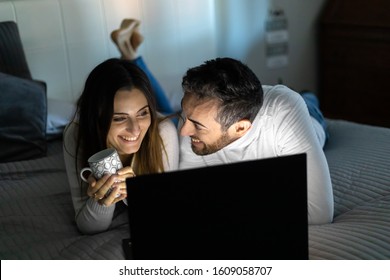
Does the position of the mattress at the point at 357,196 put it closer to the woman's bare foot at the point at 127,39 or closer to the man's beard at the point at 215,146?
the man's beard at the point at 215,146

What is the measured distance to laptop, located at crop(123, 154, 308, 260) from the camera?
0.90 meters

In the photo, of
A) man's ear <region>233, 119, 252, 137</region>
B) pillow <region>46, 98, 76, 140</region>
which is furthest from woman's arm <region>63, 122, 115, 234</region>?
pillow <region>46, 98, 76, 140</region>

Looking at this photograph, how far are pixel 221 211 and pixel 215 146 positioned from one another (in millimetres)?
549

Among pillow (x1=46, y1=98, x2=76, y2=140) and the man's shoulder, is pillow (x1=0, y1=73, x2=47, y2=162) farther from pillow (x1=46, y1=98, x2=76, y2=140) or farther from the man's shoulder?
the man's shoulder

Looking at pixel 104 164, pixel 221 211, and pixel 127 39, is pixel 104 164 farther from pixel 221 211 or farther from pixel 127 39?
pixel 127 39

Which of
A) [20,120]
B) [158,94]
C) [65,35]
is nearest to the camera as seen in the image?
[20,120]

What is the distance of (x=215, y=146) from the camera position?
1.48 meters

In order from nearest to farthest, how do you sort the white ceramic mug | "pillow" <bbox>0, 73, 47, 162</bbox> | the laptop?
the laptop → the white ceramic mug → "pillow" <bbox>0, 73, 47, 162</bbox>

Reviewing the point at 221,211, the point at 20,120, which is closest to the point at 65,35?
the point at 20,120

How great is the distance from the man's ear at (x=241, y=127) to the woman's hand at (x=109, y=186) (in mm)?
340

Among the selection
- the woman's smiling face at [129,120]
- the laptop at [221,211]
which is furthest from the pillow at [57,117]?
the laptop at [221,211]

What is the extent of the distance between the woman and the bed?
0.10m

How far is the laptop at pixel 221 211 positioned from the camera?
898 mm

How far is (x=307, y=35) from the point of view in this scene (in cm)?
377
